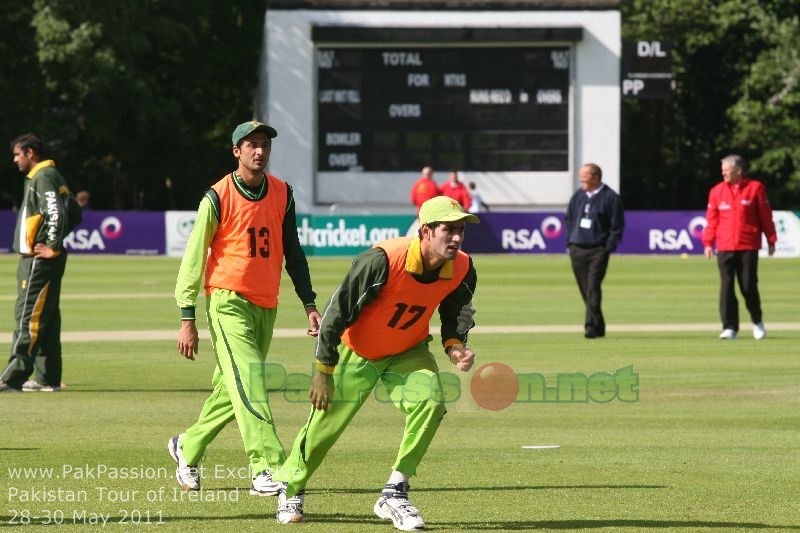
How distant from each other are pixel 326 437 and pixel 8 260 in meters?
33.8

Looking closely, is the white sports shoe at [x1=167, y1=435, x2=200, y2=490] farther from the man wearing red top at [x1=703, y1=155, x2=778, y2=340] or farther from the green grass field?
the man wearing red top at [x1=703, y1=155, x2=778, y2=340]

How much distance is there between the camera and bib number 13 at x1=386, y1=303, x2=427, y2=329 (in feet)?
24.4

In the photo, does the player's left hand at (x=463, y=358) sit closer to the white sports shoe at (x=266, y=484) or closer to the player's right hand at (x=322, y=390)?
the player's right hand at (x=322, y=390)

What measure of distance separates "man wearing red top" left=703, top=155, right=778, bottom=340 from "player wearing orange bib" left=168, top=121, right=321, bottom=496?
35.2ft

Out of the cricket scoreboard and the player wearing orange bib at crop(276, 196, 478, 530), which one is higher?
the cricket scoreboard

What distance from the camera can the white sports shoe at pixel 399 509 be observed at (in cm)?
739

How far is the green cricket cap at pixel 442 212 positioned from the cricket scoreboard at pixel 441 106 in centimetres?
3354

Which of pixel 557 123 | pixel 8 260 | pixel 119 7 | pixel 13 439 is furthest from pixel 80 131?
pixel 13 439

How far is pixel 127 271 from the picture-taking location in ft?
114

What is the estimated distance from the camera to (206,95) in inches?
2461

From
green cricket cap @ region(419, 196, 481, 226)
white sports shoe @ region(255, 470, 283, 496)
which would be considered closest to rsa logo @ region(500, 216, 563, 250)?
white sports shoe @ region(255, 470, 283, 496)

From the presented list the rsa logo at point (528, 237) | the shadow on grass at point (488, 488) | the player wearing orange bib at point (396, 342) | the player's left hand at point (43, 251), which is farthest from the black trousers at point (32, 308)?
the rsa logo at point (528, 237)

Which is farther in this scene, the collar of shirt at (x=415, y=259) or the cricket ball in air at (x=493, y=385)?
the cricket ball in air at (x=493, y=385)

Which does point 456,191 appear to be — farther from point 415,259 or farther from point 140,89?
point 415,259
